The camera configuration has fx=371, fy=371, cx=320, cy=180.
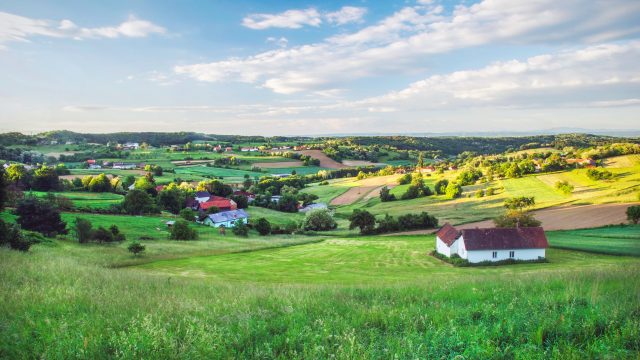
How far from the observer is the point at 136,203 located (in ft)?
247

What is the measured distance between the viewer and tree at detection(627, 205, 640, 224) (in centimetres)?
5577

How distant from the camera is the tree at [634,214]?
55769 millimetres

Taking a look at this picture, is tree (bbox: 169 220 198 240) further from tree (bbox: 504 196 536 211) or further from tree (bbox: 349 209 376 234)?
tree (bbox: 504 196 536 211)

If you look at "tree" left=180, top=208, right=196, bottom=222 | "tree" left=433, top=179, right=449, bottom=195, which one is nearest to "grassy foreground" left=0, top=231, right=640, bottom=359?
"tree" left=180, top=208, right=196, bottom=222

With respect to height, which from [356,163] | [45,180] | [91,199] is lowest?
[91,199]

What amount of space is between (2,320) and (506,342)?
800 centimetres

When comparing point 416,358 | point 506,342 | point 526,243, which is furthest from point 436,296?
point 526,243

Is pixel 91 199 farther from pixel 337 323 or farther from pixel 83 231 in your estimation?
pixel 337 323

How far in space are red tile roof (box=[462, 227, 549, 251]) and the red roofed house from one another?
64.6 metres

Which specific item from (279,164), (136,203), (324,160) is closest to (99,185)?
(136,203)

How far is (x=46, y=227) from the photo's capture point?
4538cm

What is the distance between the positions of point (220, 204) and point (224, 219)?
1259 centimetres

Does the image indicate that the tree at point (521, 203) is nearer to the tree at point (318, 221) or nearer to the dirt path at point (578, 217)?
the dirt path at point (578, 217)

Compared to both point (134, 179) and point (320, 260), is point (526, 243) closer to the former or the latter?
point (320, 260)
